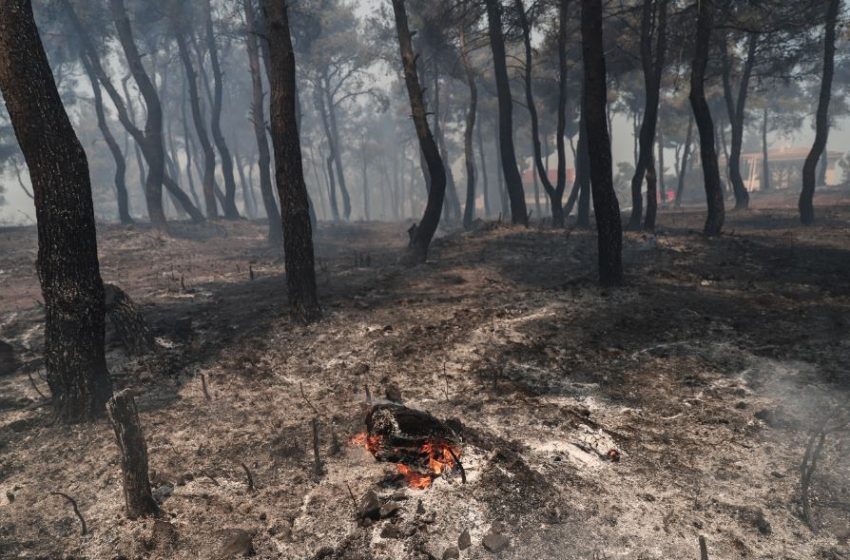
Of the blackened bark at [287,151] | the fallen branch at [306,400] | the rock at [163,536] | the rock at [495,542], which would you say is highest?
the blackened bark at [287,151]

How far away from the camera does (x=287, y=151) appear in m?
8.05

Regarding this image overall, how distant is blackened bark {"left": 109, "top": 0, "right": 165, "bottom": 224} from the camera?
21.9m

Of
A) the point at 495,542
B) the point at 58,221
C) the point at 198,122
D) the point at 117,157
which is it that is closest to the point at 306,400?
the point at 495,542

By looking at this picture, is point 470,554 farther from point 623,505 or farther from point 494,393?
point 494,393

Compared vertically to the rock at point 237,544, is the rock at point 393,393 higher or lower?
higher

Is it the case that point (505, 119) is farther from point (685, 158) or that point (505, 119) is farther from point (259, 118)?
point (685, 158)

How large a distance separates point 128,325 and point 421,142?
8168 mm

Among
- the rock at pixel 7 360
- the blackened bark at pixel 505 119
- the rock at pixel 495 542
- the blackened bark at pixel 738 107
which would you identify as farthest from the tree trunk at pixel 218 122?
the rock at pixel 495 542

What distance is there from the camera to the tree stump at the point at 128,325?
722 centimetres

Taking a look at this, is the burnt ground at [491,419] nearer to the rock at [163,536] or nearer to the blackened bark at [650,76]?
the rock at [163,536]

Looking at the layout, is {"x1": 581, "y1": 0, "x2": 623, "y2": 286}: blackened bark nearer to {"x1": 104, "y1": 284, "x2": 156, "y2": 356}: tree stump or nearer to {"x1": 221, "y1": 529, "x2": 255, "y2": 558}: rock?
{"x1": 221, "y1": 529, "x2": 255, "y2": 558}: rock

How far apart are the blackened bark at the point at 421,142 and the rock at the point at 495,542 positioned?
30.2 ft

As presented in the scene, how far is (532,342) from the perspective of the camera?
23.5ft

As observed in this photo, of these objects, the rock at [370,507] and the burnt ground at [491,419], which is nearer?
the burnt ground at [491,419]
